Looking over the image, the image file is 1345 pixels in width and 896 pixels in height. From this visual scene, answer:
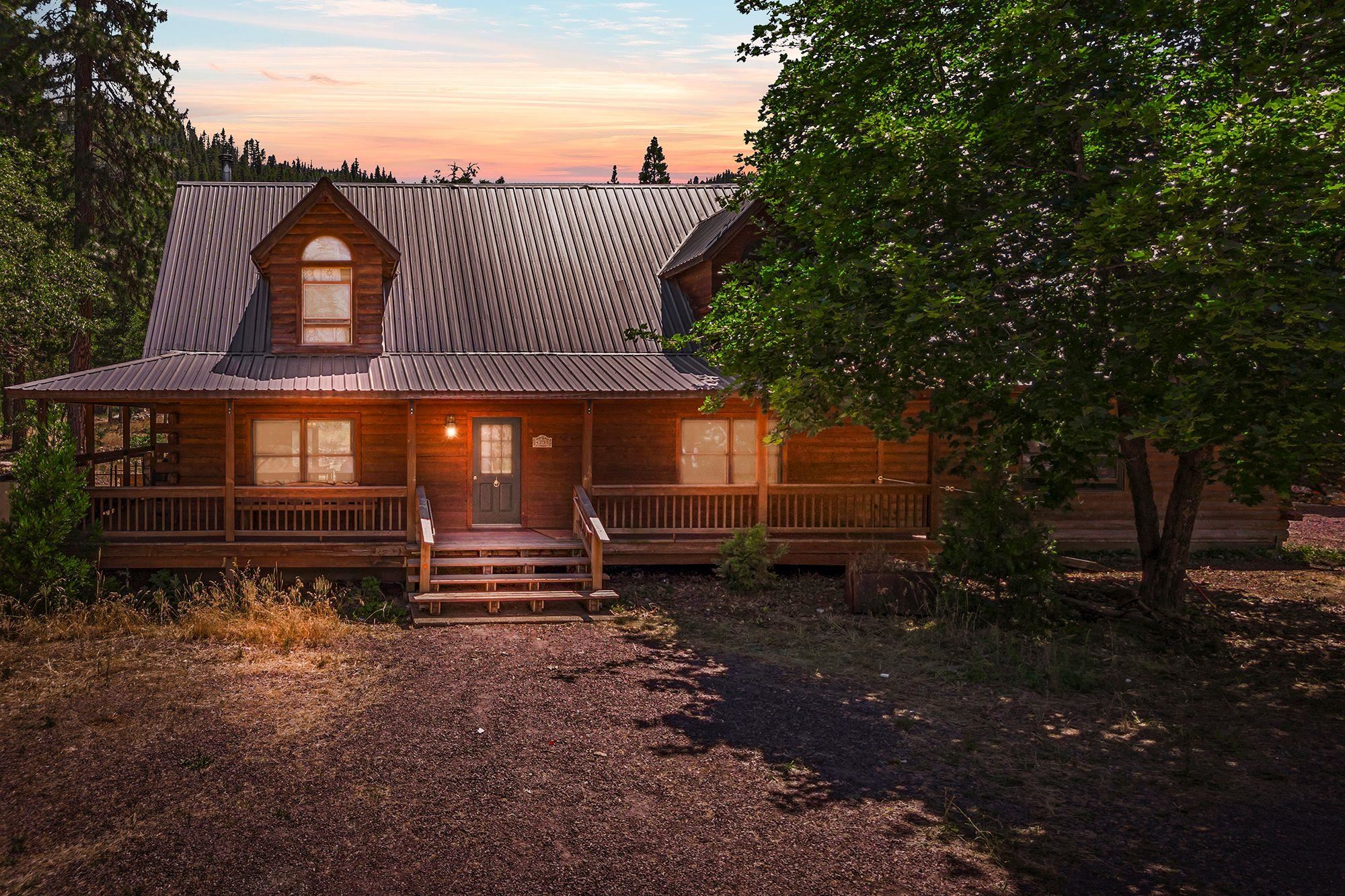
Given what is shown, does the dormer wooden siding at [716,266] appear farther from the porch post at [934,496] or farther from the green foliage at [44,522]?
the green foliage at [44,522]

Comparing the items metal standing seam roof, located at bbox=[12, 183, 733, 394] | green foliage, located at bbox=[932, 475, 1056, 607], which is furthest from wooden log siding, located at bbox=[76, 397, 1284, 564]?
green foliage, located at bbox=[932, 475, 1056, 607]

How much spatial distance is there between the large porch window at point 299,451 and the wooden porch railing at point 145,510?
1589 millimetres

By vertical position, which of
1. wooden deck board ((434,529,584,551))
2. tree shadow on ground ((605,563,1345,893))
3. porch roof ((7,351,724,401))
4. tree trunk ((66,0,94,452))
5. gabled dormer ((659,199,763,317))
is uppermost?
tree trunk ((66,0,94,452))

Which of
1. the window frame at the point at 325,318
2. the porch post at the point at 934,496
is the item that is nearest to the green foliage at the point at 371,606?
the window frame at the point at 325,318

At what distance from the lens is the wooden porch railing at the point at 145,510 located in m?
15.9

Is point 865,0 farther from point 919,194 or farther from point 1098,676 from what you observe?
point 1098,676

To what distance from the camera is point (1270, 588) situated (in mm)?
17812

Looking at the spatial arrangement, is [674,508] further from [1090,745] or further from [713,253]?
[1090,745]

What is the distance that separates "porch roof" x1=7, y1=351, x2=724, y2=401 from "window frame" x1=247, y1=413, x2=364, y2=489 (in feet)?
3.27

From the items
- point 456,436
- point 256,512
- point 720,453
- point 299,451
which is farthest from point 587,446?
point 256,512

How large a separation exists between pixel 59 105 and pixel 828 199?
27382 mm

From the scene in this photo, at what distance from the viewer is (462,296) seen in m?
20.7

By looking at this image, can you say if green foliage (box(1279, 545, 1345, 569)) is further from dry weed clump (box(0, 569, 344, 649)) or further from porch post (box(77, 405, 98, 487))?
porch post (box(77, 405, 98, 487))

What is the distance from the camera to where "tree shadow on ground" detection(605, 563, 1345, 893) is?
24.0ft
